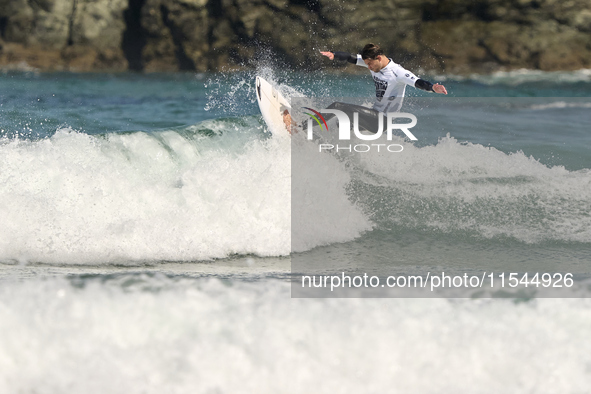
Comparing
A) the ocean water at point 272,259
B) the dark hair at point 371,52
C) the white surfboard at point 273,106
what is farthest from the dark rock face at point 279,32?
the dark hair at point 371,52

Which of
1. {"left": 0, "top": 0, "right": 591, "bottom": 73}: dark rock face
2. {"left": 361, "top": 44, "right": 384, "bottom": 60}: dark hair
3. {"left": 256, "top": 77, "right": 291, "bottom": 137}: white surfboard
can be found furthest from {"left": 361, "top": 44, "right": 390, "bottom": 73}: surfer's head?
{"left": 0, "top": 0, "right": 591, "bottom": 73}: dark rock face

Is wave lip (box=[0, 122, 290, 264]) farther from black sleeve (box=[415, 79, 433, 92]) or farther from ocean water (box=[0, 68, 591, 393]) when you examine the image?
black sleeve (box=[415, 79, 433, 92])

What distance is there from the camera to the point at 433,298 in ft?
12.1

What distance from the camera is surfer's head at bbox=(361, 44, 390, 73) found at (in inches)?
274

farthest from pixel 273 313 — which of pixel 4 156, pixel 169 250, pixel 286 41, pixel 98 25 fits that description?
pixel 98 25

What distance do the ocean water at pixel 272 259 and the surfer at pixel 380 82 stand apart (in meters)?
0.60

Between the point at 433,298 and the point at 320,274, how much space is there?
1.06m

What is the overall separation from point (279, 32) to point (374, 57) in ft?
80.9

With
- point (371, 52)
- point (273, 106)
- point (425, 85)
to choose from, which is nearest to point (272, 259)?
point (425, 85)

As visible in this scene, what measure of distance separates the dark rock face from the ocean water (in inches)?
795

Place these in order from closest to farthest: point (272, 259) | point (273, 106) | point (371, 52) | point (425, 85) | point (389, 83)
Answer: point (272, 259)
point (425, 85)
point (371, 52)
point (389, 83)
point (273, 106)

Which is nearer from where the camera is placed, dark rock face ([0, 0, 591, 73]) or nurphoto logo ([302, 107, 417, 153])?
nurphoto logo ([302, 107, 417, 153])

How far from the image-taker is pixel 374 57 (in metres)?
7.00

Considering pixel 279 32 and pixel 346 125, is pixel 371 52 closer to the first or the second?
pixel 346 125
